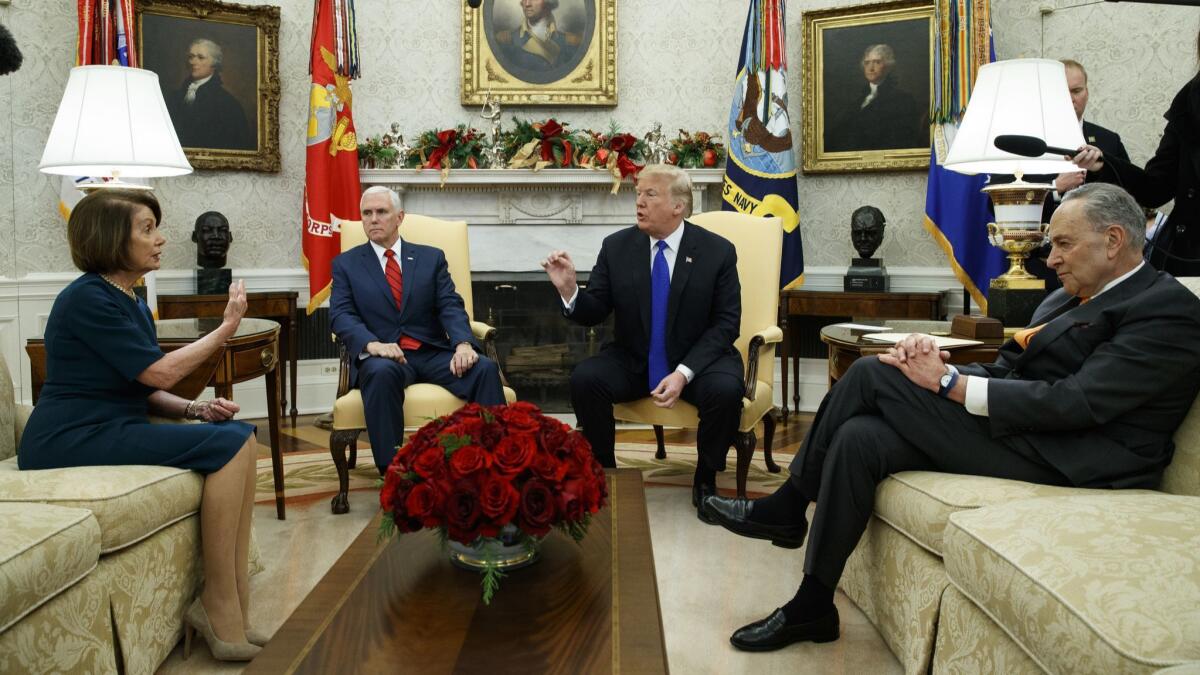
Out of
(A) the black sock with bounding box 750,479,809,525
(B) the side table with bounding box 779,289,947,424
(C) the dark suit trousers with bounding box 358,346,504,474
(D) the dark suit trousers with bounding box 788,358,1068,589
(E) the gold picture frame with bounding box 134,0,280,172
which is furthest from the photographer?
(E) the gold picture frame with bounding box 134,0,280,172

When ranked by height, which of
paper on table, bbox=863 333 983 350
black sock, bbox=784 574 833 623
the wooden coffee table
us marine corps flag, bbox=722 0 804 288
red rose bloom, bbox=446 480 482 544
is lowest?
black sock, bbox=784 574 833 623

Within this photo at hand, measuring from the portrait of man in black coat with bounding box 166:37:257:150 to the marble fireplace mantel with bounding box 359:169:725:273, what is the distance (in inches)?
44.0

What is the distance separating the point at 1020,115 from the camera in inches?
130

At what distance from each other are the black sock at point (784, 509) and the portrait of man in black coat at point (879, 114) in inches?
153

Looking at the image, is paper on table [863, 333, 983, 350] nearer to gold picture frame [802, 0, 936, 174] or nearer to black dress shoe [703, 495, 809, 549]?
black dress shoe [703, 495, 809, 549]

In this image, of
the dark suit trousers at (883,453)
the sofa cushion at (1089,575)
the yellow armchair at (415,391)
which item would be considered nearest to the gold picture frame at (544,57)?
the yellow armchair at (415,391)

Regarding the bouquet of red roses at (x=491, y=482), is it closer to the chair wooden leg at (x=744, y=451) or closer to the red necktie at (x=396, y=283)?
the chair wooden leg at (x=744, y=451)

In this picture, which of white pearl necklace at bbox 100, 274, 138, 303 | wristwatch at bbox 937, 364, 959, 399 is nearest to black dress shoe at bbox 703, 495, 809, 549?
wristwatch at bbox 937, 364, 959, 399

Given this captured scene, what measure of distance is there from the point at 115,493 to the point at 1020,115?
119 inches

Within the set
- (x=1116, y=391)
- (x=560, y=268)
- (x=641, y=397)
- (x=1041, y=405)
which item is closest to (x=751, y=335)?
(x=641, y=397)

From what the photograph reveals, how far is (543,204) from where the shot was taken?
6336mm

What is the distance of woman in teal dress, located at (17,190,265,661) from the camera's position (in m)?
2.51

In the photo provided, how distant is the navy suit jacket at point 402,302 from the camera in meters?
4.27

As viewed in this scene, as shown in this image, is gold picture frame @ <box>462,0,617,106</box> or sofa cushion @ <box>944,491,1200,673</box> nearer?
sofa cushion @ <box>944,491,1200,673</box>
